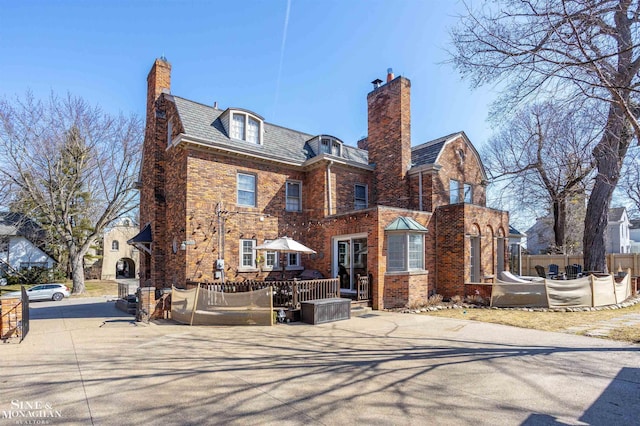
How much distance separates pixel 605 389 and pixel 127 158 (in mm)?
27859

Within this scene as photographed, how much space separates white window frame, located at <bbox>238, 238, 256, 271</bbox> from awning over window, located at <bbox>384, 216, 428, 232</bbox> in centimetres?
533

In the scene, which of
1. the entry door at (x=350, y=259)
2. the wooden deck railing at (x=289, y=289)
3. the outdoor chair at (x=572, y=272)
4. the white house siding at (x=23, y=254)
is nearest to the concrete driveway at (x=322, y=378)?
the wooden deck railing at (x=289, y=289)

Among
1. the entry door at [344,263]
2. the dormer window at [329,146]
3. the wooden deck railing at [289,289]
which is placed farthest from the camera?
the dormer window at [329,146]

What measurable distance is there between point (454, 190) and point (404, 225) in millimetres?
5471

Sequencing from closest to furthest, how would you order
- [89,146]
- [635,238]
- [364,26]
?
[364,26] → [89,146] → [635,238]

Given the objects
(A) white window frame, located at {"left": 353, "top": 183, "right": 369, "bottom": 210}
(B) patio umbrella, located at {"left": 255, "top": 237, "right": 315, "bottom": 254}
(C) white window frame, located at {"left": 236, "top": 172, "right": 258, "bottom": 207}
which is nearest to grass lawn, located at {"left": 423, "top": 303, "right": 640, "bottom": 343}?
(B) patio umbrella, located at {"left": 255, "top": 237, "right": 315, "bottom": 254}

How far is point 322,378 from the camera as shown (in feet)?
18.0

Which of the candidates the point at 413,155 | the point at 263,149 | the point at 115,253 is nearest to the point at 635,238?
the point at 413,155

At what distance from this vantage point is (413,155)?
17812 mm

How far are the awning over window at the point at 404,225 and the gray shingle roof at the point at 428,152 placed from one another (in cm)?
383

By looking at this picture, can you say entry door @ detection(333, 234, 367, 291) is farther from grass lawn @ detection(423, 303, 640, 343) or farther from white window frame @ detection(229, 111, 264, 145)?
white window frame @ detection(229, 111, 264, 145)

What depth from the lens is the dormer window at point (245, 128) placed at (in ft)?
48.5

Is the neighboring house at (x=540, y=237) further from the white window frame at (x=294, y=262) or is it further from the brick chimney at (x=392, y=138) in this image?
the white window frame at (x=294, y=262)

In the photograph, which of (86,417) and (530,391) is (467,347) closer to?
(530,391)
